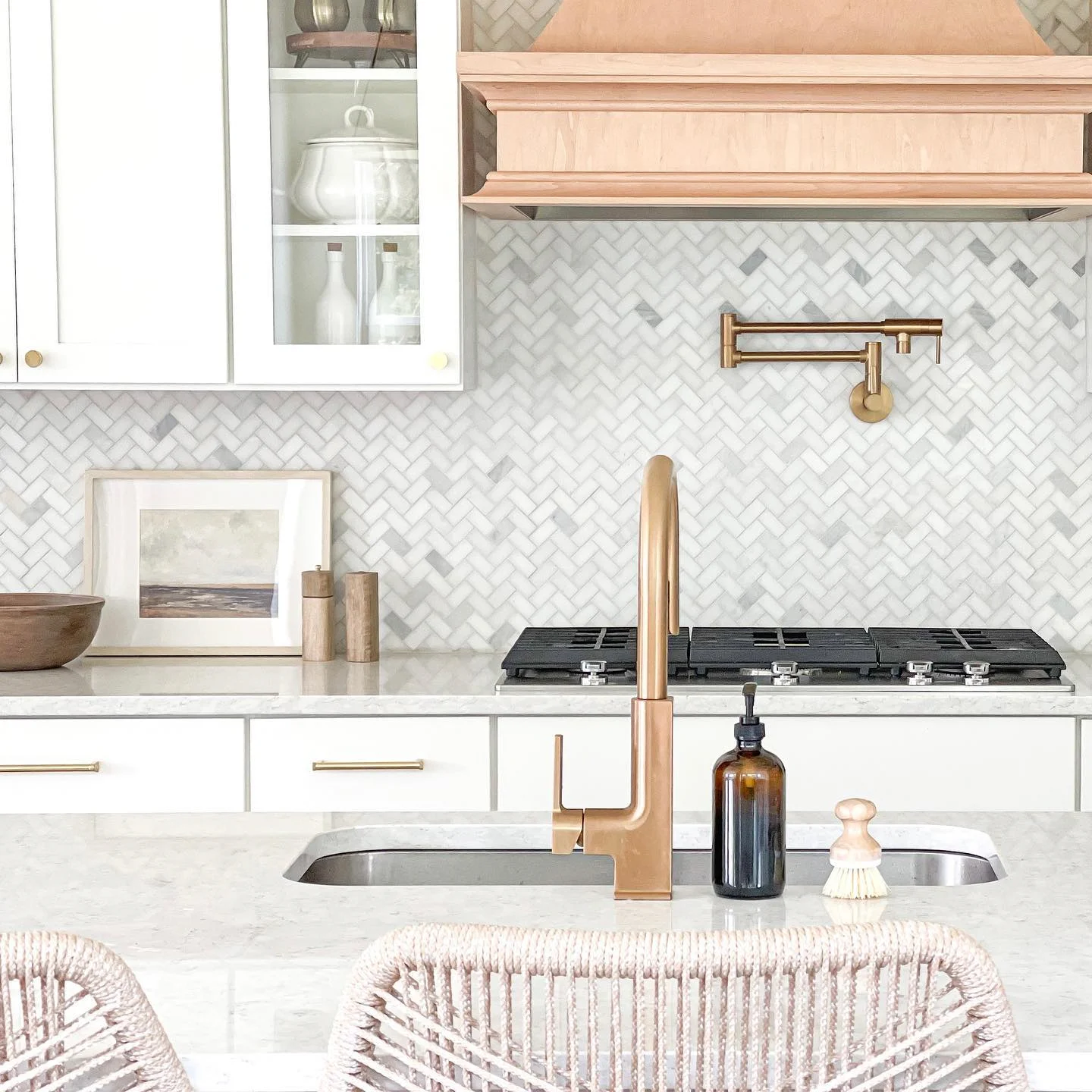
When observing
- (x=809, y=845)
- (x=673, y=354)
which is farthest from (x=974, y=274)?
(x=809, y=845)

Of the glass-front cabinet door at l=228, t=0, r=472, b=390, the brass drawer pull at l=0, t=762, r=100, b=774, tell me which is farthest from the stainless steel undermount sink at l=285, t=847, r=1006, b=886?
the glass-front cabinet door at l=228, t=0, r=472, b=390

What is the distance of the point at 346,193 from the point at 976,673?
160cm

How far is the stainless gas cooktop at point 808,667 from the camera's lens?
8.91ft

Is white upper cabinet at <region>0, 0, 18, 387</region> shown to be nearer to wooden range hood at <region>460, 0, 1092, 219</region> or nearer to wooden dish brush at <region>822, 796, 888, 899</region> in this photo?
wooden range hood at <region>460, 0, 1092, 219</region>

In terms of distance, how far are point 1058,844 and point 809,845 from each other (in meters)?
0.26

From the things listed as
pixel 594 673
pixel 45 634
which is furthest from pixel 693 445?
pixel 45 634

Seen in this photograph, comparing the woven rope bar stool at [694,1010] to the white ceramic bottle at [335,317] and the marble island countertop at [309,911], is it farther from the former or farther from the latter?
the white ceramic bottle at [335,317]

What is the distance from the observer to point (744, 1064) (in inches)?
31.6

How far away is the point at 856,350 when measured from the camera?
3213mm

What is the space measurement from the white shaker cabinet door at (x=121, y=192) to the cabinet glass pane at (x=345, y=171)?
128 mm

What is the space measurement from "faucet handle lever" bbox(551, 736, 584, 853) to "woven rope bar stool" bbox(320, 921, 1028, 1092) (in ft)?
1.30

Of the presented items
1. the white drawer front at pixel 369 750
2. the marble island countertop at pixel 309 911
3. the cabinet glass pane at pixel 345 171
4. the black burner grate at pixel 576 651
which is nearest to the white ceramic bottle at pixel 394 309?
the cabinet glass pane at pixel 345 171

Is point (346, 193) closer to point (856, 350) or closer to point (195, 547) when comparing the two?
point (195, 547)

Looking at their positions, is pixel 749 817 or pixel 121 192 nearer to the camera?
pixel 749 817
